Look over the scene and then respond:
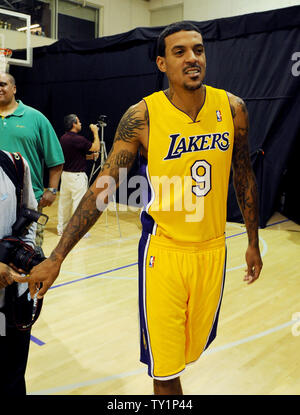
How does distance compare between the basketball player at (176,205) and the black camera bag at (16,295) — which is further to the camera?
the black camera bag at (16,295)

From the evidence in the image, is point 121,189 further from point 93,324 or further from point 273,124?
point 93,324

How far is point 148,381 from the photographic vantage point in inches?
104

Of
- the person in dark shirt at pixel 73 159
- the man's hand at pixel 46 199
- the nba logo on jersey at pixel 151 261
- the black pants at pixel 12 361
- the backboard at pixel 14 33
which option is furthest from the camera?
the backboard at pixel 14 33

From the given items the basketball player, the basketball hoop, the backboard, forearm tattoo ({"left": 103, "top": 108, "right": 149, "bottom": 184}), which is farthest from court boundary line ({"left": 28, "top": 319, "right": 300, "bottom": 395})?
the backboard

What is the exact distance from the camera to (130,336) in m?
3.28

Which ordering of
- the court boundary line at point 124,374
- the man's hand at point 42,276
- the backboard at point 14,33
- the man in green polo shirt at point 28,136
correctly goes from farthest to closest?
the backboard at point 14,33
the man in green polo shirt at point 28,136
the court boundary line at point 124,374
the man's hand at point 42,276

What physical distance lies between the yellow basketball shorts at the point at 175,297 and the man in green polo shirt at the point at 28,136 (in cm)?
169

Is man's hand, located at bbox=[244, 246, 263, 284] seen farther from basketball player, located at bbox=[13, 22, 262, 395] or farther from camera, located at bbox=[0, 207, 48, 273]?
camera, located at bbox=[0, 207, 48, 273]

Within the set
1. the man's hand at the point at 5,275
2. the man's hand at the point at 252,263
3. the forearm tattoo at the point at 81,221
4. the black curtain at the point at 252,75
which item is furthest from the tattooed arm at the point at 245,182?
the black curtain at the point at 252,75

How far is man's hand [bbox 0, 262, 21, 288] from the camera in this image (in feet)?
5.62

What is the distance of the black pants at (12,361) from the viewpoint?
6.26ft

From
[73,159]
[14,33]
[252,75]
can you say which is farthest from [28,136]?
[14,33]

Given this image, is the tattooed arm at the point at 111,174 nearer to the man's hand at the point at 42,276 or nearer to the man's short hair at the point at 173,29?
the man's hand at the point at 42,276

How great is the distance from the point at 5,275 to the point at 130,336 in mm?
1773
